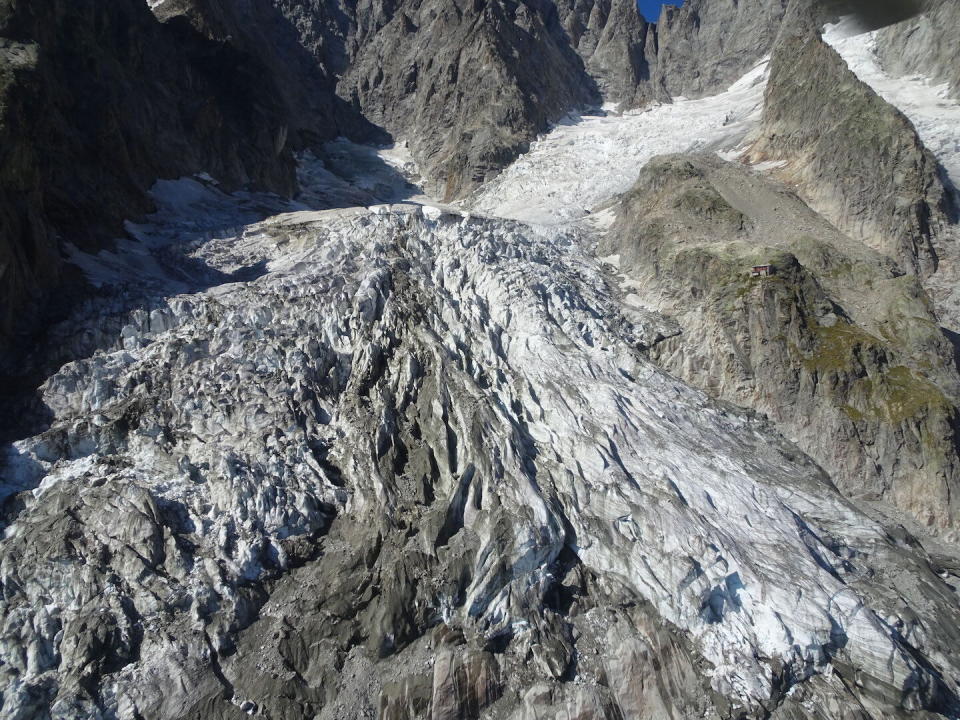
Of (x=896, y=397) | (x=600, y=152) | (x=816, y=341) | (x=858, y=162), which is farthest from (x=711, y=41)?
(x=896, y=397)

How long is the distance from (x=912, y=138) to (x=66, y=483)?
144 ft

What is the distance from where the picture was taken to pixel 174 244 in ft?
93.8

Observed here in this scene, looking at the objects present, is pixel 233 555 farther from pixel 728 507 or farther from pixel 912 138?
Result: pixel 912 138

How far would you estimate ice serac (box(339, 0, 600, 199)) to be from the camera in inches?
2375

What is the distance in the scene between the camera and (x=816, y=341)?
25516 mm

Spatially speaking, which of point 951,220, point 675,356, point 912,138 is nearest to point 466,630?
point 675,356

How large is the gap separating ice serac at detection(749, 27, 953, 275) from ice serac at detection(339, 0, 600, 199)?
2554cm

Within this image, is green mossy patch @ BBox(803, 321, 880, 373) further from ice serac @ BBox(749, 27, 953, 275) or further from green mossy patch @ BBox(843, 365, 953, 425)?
ice serac @ BBox(749, 27, 953, 275)

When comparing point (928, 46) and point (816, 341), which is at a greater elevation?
point (928, 46)

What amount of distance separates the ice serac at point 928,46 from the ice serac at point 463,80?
3064 centimetres

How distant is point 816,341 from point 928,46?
125ft

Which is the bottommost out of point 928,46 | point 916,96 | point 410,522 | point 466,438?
point 410,522

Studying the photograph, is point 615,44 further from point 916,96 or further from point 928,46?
point 916,96

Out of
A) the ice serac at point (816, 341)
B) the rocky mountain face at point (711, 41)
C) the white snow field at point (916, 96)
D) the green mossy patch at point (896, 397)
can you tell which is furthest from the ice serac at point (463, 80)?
the green mossy patch at point (896, 397)
